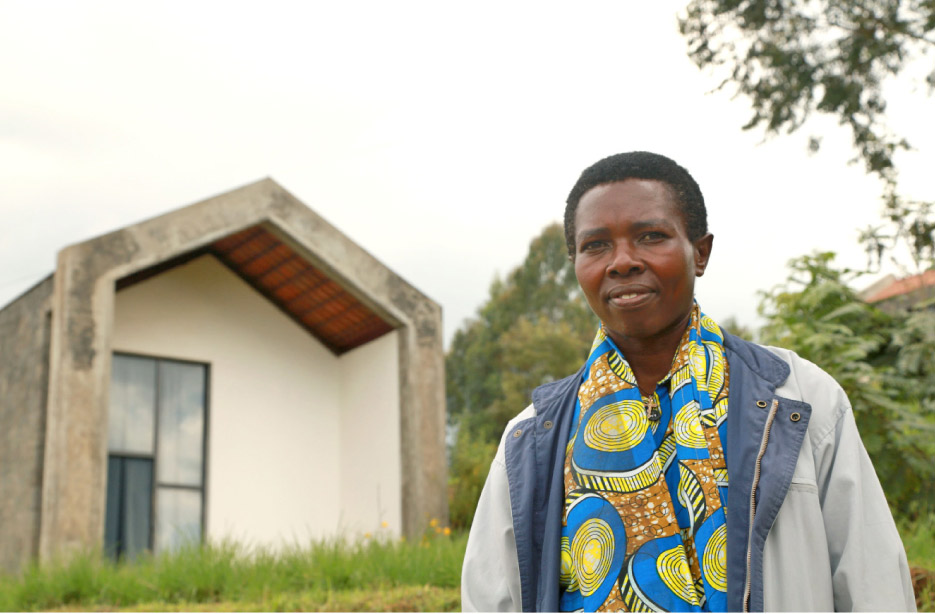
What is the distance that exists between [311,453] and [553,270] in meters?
28.2

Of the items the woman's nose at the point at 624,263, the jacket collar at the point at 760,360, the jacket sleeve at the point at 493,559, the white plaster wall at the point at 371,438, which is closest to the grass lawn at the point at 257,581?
the white plaster wall at the point at 371,438

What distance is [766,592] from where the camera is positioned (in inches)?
70.5

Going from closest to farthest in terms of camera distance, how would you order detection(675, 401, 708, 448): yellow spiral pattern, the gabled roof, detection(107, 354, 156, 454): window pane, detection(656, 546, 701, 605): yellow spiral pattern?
detection(656, 546, 701, 605): yellow spiral pattern < detection(675, 401, 708, 448): yellow spiral pattern < detection(107, 354, 156, 454): window pane < the gabled roof

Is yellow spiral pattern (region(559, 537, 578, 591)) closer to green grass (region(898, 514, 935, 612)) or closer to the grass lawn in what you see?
green grass (region(898, 514, 935, 612))

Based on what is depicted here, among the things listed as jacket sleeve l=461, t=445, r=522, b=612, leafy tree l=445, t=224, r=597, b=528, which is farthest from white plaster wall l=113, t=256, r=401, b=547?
leafy tree l=445, t=224, r=597, b=528

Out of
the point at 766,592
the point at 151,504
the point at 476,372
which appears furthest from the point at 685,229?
the point at 476,372

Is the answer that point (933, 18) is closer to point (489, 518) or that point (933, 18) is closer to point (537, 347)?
point (489, 518)

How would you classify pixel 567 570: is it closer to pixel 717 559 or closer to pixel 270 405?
pixel 717 559

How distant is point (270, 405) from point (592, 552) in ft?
37.0

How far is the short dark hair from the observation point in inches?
84.7

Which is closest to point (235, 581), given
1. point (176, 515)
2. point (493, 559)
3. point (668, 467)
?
point (176, 515)

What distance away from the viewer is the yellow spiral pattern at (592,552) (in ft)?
6.43

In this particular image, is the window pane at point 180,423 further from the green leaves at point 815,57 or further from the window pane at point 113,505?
the green leaves at point 815,57

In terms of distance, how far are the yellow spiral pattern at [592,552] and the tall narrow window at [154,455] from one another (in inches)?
395
